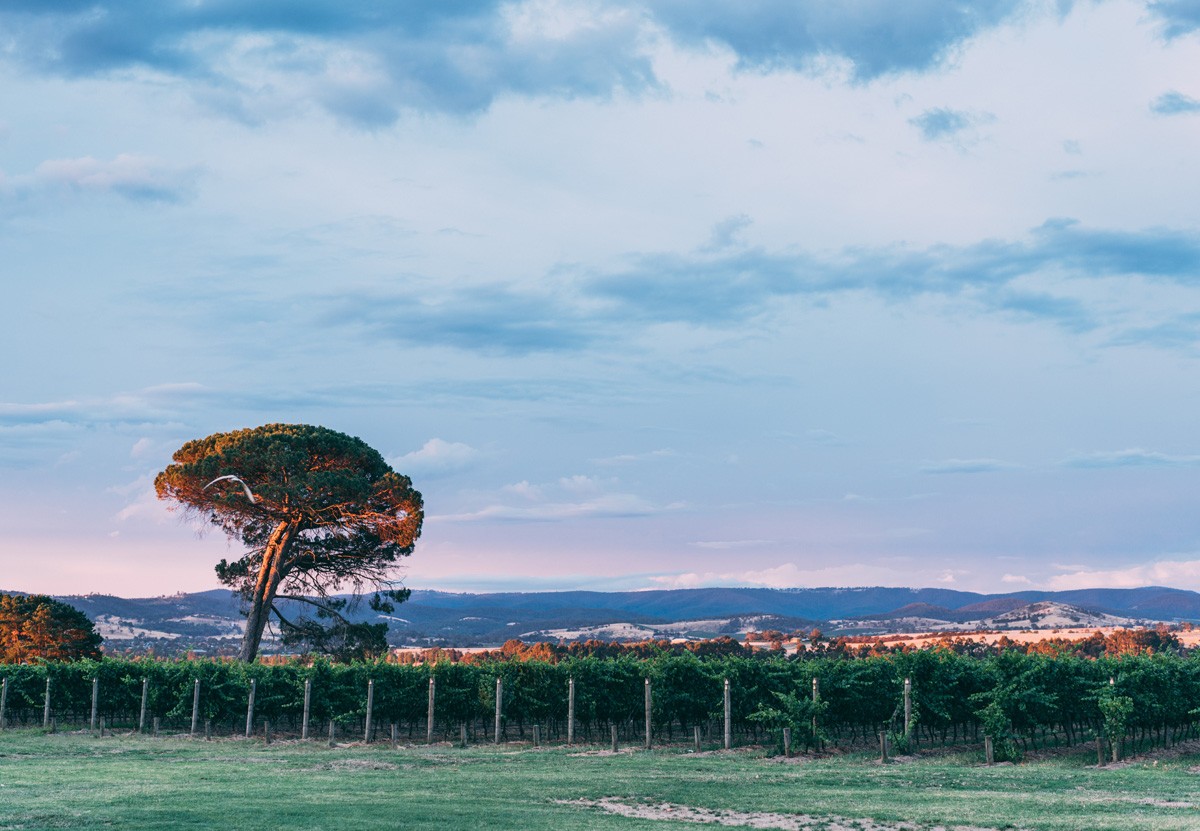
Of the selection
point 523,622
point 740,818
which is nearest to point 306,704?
point 740,818

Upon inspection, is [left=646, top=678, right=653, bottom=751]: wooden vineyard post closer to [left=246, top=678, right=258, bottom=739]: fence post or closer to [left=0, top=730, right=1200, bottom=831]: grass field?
[left=0, top=730, right=1200, bottom=831]: grass field

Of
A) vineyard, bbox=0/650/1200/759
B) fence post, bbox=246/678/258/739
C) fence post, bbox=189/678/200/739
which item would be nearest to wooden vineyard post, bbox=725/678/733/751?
vineyard, bbox=0/650/1200/759

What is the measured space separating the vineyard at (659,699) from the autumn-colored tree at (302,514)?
860cm

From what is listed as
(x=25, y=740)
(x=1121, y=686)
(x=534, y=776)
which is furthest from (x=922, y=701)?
(x=25, y=740)

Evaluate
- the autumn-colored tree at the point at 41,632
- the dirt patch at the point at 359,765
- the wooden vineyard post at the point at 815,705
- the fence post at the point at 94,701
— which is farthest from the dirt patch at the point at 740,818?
the autumn-colored tree at the point at 41,632

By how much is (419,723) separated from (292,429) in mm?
15865

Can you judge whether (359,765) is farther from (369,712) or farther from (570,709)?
(570,709)

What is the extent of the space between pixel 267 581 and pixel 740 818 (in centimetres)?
3328

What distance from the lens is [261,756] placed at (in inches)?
1197

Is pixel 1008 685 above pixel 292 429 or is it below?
below

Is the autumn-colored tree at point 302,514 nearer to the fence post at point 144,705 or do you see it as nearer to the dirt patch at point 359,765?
the fence post at point 144,705

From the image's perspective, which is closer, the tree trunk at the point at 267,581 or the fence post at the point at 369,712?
the fence post at the point at 369,712

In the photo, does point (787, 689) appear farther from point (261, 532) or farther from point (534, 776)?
point (261, 532)

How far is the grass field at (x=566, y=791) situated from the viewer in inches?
683
